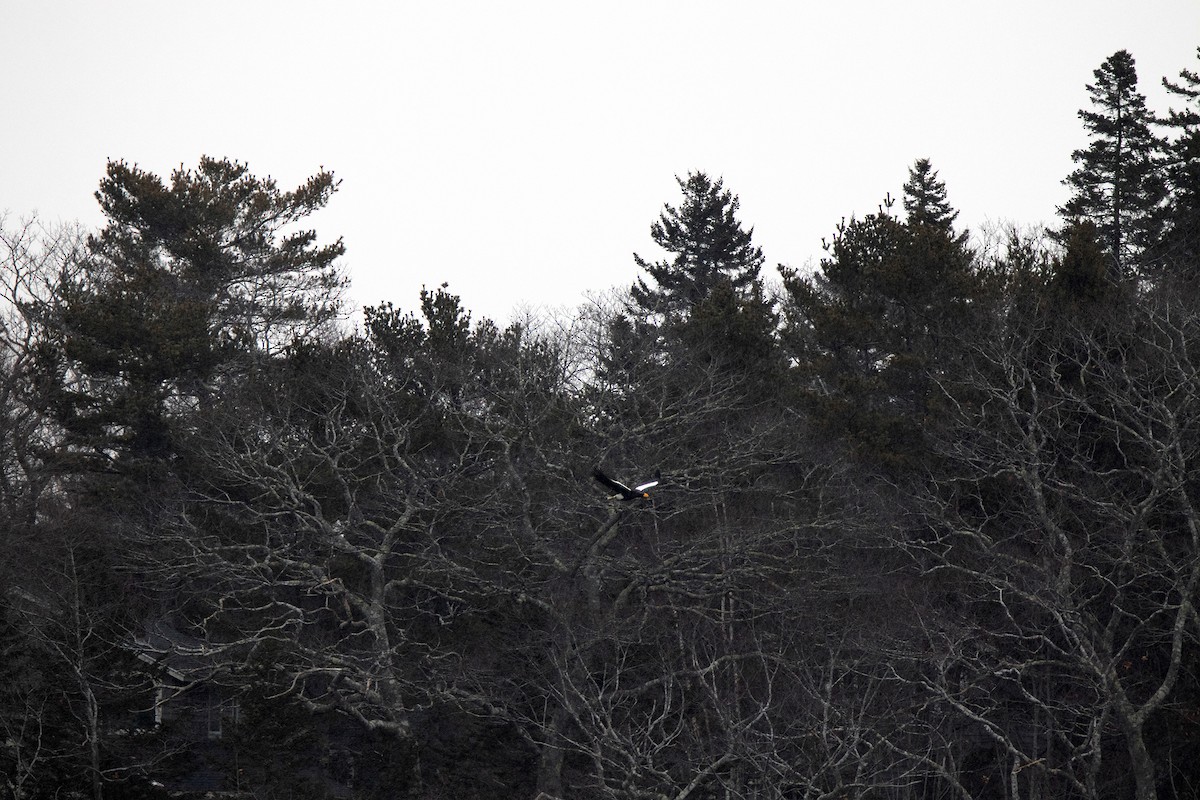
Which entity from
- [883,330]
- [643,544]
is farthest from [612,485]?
[883,330]

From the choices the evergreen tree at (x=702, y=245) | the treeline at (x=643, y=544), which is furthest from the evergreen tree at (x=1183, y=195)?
the evergreen tree at (x=702, y=245)

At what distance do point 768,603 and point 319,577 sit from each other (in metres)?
9.17

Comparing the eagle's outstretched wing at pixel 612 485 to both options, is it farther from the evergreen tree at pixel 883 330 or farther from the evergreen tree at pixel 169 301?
the evergreen tree at pixel 169 301

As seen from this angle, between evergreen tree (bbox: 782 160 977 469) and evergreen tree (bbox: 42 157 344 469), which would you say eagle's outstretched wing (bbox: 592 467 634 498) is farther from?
evergreen tree (bbox: 42 157 344 469)

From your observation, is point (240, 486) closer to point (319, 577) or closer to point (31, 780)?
point (319, 577)

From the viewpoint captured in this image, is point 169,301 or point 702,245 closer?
point 169,301

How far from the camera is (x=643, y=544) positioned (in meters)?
29.4

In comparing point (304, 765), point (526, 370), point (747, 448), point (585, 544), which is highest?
point (526, 370)

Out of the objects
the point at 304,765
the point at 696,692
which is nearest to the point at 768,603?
the point at 696,692

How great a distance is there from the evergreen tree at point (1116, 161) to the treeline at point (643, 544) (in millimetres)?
A: 3650

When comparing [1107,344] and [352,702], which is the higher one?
[1107,344]

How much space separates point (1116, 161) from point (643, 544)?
62.9 feet

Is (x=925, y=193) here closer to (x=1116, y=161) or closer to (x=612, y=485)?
(x=1116, y=161)

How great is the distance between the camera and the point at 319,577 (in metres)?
26.8
